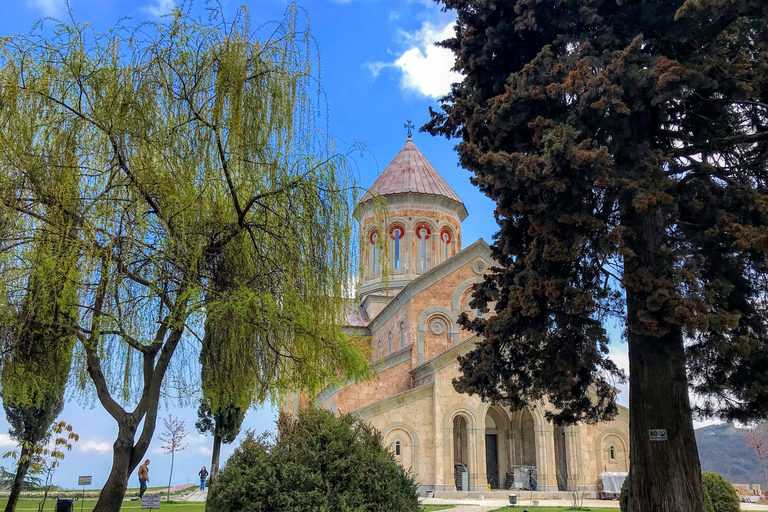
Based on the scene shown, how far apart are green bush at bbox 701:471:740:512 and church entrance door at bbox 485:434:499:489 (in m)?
10.9

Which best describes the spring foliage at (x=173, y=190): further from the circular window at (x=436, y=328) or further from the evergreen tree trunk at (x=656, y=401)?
the circular window at (x=436, y=328)

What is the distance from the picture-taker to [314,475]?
6.08 meters

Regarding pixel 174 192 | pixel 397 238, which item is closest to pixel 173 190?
pixel 174 192

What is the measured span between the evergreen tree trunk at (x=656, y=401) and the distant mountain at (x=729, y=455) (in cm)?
7239

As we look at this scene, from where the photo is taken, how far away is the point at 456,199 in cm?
3081

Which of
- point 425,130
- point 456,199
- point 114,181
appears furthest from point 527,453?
point 114,181

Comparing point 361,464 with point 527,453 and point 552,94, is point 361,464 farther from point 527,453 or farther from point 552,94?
point 527,453

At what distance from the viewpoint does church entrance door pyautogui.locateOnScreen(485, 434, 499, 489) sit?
75.4ft

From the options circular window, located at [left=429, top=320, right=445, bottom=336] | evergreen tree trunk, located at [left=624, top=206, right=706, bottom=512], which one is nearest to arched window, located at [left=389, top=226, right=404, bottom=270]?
circular window, located at [left=429, top=320, right=445, bottom=336]

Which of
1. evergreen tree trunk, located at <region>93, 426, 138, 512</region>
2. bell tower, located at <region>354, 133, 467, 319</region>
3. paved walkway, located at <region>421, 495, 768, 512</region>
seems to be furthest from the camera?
bell tower, located at <region>354, 133, 467, 319</region>

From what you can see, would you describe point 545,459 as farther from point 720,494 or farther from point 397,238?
point 397,238

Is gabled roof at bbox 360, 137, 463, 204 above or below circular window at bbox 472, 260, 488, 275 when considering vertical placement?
above

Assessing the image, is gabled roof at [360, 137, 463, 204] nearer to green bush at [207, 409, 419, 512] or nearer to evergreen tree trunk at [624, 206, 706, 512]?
evergreen tree trunk at [624, 206, 706, 512]

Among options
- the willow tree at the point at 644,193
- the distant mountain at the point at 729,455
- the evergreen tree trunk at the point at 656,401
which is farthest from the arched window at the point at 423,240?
the distant mountain at the point at 729,455
